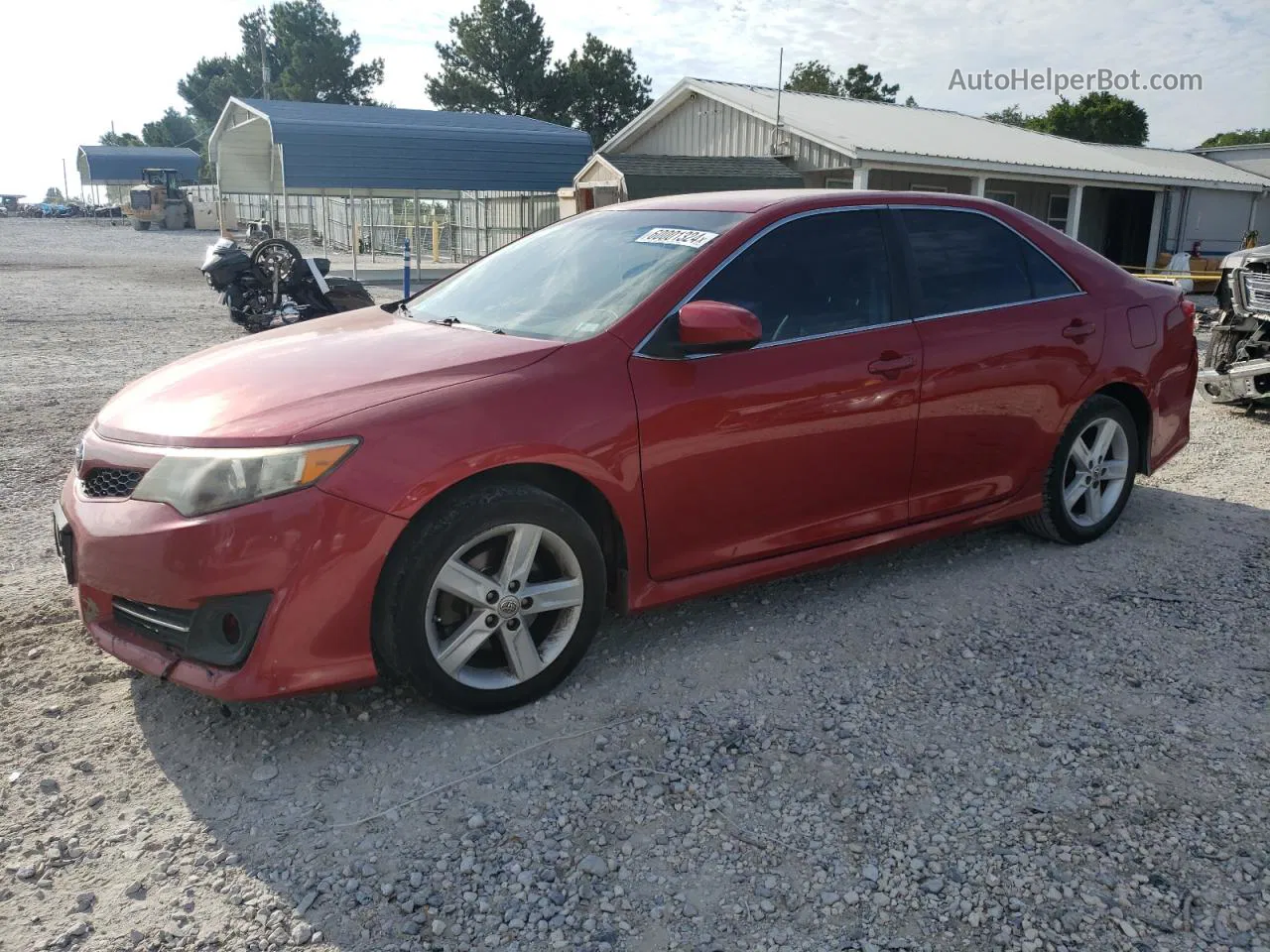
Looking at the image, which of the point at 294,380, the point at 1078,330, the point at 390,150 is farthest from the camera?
the point at 390,150

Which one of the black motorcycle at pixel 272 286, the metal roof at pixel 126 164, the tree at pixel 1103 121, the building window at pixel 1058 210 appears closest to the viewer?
the black motorcycle at pixel 272 286

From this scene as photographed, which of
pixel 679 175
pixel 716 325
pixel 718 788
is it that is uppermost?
pixel 679 175

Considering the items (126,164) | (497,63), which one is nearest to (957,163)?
(497,63)

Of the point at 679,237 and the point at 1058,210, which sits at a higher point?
the point at 1058,210

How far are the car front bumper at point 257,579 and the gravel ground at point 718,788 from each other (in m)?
0.31

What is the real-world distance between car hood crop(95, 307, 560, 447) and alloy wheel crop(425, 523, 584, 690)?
54 centimetres

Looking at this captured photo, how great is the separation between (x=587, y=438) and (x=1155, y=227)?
27.6 metres

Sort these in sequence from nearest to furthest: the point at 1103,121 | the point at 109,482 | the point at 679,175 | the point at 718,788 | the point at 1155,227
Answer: the point at 718,788 → the point at 109,482 → the point at 679,175 → the point at 1155,227 → the point at 1103,121

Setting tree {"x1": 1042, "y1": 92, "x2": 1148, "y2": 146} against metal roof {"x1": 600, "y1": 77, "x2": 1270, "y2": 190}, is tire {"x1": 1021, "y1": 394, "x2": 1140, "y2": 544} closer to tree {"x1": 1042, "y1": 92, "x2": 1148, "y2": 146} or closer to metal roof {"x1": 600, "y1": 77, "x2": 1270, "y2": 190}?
metal roof {"x1": 600, "y1": 77, "x2": 1270, "y2": 190}

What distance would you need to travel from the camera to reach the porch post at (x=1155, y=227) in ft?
85.2

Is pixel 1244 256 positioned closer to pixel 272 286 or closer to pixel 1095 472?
pixel 1095 472

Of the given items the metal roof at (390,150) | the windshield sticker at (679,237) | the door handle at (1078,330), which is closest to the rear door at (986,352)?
the door handle at (1078,330)

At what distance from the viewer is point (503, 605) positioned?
311 cm

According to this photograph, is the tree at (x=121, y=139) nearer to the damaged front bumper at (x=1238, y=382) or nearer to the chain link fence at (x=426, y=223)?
the chain link fence at (x=426, y=223)
